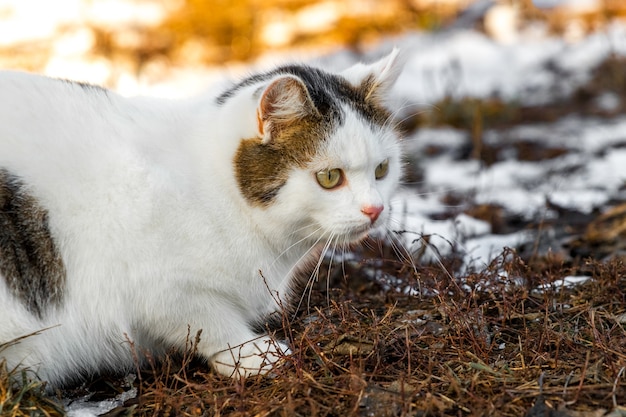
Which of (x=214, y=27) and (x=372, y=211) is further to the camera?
(x=214, y=27)

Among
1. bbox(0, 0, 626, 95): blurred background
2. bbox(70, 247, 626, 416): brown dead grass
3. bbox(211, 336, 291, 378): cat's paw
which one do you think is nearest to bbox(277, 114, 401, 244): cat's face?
bbox(70, 247, 626, 416): brown dead grass

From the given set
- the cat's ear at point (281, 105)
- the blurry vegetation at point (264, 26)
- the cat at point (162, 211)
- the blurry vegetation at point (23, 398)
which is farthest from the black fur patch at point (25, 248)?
the blurry vegetation at point (264, 26)

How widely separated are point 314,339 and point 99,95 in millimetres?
1057

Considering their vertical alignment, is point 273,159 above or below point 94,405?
above

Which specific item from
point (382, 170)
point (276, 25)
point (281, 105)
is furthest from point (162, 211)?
point (276, 25)

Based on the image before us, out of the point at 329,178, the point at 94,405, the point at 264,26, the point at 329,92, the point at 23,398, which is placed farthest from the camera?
the point at 264,26

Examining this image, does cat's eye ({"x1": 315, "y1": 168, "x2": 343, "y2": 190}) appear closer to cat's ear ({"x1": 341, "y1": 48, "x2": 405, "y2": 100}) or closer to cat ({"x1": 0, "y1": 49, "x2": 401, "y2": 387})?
cat ({"x1": 0, "y1": 49, "x2": 401, "y2": 387})

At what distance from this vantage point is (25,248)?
6.43 ft

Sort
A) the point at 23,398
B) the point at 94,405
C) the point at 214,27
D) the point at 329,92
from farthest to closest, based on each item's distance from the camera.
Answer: the point at 214,27 < the point at 329,92 < the point at 94,405 < the point at 23,398

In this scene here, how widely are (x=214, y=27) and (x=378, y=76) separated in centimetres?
540

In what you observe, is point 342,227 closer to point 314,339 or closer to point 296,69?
point 314,339

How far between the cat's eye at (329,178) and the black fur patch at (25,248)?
0.80m

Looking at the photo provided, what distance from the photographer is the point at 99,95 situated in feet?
7.45

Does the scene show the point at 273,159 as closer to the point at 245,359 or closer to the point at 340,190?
the point at 340,190
